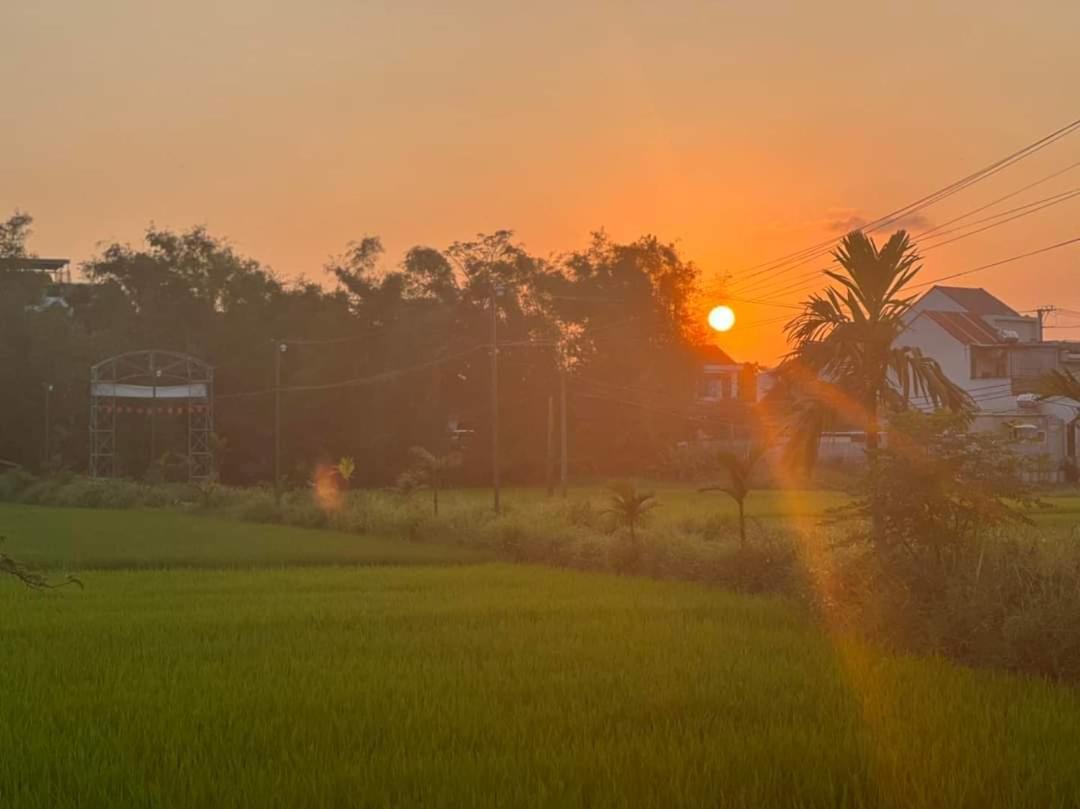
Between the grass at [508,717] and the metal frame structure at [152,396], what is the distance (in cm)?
3359

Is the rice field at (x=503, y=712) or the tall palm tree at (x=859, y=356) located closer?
the rice field at (x=503, y=712)

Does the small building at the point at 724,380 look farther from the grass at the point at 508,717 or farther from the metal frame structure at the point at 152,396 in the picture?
the grass at the point at 508,717

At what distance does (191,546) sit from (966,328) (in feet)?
126

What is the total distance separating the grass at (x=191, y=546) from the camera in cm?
2192

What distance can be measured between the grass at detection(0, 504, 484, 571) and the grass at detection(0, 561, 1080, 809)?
9.04m

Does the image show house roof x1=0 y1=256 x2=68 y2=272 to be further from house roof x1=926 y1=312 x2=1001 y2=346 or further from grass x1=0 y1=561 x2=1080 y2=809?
grass x1=0 y1=561 x2=1080 y2=809

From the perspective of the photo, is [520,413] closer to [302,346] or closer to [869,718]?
[302,346]

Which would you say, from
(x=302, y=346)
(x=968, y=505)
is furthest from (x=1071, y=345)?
(x=968, y=505)

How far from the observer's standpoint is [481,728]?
23.8 feet

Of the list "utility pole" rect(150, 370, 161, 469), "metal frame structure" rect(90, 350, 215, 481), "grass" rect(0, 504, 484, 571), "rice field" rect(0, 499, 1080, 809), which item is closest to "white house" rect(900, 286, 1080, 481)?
"grass" rect(0, 504, 484, 571)

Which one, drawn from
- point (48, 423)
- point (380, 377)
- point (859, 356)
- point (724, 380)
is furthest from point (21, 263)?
point (859, 356)

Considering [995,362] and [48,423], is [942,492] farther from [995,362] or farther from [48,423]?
[48,423]

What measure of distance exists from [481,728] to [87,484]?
41.8 meters

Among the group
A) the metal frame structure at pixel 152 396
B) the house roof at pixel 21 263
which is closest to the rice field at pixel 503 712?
the metal frame structure at pixel 152 396
